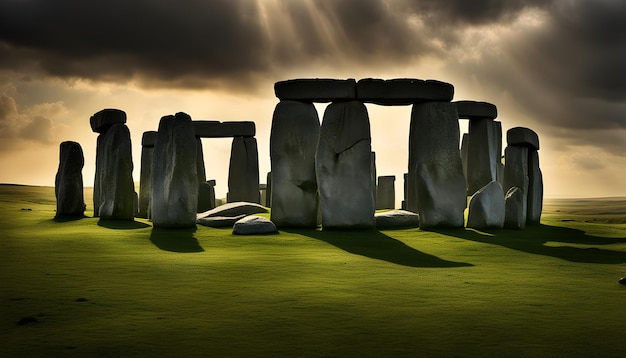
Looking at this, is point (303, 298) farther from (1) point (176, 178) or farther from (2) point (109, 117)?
(2) point (109, 117)

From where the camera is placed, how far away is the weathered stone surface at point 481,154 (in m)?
26.5

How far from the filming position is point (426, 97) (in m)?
19.5

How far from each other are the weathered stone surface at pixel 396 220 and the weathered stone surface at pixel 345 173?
1.18 m

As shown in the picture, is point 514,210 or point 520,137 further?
point 520,137

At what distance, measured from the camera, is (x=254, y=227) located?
17.2 m

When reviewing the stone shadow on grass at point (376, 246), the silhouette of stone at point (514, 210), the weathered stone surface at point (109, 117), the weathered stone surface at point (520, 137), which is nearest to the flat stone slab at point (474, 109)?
the weathered stone surface at point (520, 137)

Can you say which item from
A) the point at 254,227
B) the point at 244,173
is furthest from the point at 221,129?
the point at 254,227

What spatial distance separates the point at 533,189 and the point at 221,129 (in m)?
12.7

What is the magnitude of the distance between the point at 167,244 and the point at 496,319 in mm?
8963

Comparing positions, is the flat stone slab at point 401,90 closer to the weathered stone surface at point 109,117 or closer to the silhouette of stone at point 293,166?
the silhouette of stone at point 293,166

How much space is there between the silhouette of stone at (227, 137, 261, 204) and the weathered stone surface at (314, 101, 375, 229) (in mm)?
10877

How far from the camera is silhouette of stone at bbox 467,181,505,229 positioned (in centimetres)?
1984

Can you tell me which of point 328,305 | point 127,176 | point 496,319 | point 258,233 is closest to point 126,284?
point 328,305

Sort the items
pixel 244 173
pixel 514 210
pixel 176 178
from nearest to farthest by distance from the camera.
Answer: pixel 176 178 < pixel 514 210 < pixel 244 173
